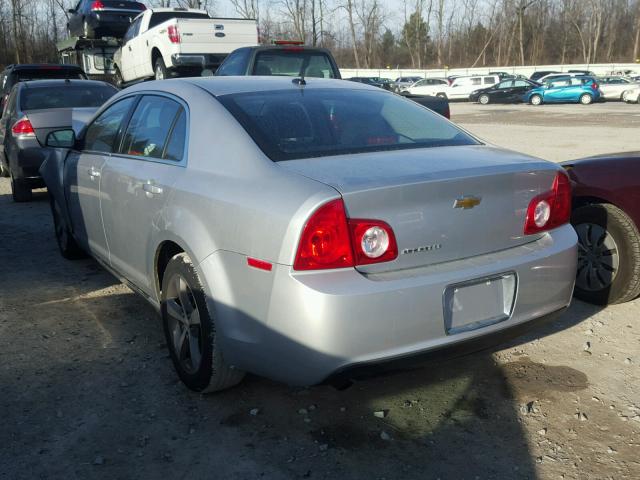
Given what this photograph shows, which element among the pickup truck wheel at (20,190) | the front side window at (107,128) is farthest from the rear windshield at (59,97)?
the front side window at (107,128)

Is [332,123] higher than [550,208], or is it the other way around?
[332,123]

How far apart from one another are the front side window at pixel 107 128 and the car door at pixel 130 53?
989 cm

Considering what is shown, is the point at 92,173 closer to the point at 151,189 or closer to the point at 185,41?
the point at 151,189

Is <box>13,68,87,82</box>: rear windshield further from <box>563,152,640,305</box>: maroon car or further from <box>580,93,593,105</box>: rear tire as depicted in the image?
<box>580,93,593,105</box>: rear tire

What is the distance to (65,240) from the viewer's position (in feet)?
18.1

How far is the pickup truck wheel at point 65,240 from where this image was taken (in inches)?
213

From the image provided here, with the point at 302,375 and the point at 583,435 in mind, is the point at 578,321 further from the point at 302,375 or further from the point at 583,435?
the point at 302,375

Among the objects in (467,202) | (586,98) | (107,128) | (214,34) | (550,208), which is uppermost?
(214,34)

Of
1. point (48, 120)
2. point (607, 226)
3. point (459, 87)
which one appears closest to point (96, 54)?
point (48, 120)

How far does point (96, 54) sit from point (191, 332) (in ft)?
51.5

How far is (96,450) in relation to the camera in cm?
275

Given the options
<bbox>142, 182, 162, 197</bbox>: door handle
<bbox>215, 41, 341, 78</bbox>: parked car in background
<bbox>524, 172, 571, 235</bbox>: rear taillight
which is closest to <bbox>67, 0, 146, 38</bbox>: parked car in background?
<bbox>215, 41, 341, 78</bbox>: parked car in background

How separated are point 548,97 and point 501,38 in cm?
4635

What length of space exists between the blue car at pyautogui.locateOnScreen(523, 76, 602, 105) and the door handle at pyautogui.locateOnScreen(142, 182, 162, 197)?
32.5 metres
